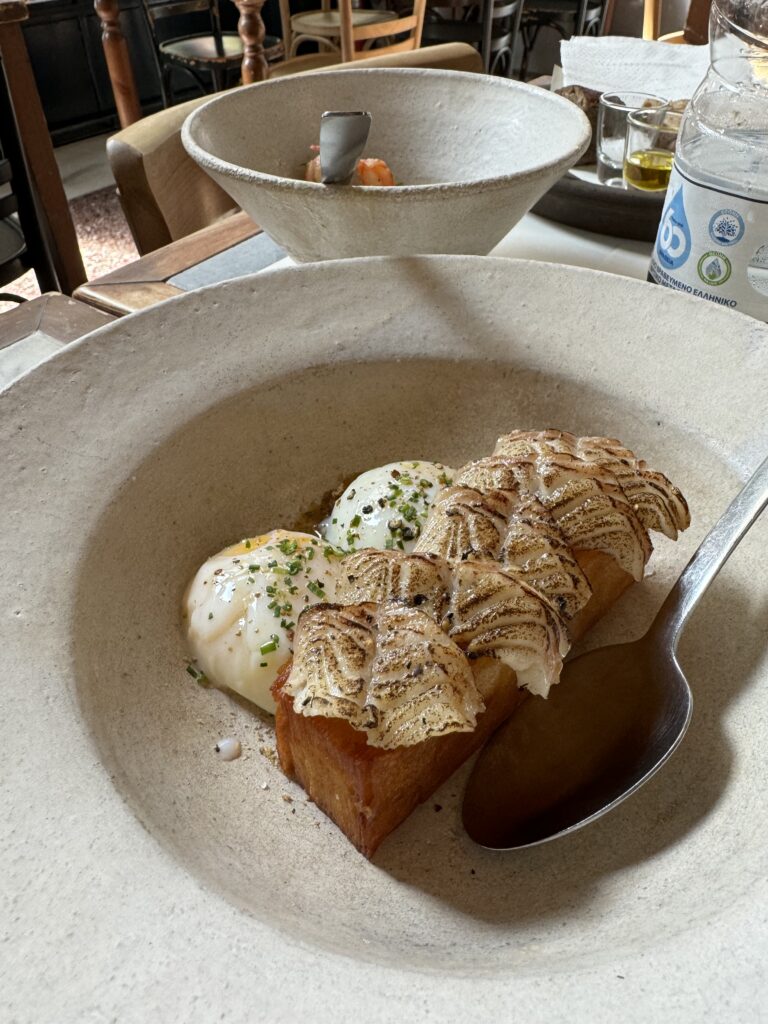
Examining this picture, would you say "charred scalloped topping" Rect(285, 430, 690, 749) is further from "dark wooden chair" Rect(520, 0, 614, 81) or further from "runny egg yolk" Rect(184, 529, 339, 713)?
"dark wooden chair" Rect(520, 0, 614, 81)

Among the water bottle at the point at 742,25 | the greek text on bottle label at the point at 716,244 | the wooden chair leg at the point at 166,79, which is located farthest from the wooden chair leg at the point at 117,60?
the greek text on bottle label at the point at 716,244

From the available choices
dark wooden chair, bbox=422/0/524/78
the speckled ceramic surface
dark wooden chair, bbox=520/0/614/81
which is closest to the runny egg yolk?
the speckled ceramic surface

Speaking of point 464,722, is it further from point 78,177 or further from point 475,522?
point 78,177

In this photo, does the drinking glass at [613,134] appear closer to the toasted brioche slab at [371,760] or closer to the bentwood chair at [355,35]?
the toasted brioche slab at [371,760]

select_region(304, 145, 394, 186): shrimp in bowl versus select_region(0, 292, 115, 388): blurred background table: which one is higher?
select_region(304, 145, 394, 186): shrimp in bowl

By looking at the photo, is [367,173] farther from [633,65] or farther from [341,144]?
[633,65]

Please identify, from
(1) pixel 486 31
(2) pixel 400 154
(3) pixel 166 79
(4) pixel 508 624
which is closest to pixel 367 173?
(2) pixel 400 154

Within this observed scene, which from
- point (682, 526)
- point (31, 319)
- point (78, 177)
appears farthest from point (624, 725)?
point (78, 177)
